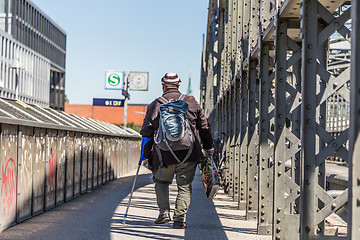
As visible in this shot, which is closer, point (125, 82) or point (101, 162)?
point (101, 162)

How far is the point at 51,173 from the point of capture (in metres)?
11.4

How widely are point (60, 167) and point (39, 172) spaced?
1766 millimetres

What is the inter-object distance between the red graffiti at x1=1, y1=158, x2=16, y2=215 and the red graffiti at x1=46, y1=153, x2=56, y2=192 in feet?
7.08

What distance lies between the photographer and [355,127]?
3.26m

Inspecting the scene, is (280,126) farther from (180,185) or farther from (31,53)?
(31,53)

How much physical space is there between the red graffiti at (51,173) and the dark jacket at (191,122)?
3.37m

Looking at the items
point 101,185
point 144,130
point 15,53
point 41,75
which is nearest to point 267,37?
point 144,130

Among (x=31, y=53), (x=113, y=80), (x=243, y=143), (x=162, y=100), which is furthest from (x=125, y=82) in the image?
(x=31, y=53)

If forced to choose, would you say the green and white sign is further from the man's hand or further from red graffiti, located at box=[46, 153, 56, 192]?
the man's hand

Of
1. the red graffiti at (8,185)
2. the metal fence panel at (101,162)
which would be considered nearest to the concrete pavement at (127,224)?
the red graffiti at (8,185)

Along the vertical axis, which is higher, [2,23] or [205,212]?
[2,23]

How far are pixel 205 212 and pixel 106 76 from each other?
46.7 metres

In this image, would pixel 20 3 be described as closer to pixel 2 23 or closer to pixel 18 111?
pixel 2 23

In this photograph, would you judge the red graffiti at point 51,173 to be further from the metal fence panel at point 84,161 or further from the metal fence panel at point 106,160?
the metal fence panel at point 106,160
